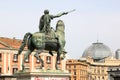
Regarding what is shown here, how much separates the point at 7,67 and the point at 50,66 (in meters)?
9.79

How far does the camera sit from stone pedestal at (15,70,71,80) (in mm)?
26359

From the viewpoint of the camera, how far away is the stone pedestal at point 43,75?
2636 centimetres

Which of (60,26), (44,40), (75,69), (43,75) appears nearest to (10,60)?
(60,26)

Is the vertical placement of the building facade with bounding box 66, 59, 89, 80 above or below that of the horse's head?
below

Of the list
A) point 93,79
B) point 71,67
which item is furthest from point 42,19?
point 93,79

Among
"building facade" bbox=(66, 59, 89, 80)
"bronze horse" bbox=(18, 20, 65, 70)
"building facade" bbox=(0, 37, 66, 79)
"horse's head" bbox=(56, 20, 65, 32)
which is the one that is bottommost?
"building facade" bbox=(66, 59, 89, 80)

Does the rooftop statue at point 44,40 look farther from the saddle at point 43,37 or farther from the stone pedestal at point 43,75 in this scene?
the stone pedestal at point 43,75

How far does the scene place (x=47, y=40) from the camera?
90.8 feet

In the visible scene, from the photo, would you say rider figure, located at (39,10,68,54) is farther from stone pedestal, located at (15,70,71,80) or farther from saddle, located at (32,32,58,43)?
stone pedestal, located at (15,70,71,80)

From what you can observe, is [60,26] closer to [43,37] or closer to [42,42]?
[43,37]

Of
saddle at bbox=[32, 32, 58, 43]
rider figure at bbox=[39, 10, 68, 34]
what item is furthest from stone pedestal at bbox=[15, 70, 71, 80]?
rider figure at bbox=[39, 10, 68, 34]

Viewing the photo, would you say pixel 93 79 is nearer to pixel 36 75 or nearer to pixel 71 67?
pixel 71 67

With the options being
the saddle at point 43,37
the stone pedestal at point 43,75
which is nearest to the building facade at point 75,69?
the saddle at point 43,37

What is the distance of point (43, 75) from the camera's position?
87.6 feet
